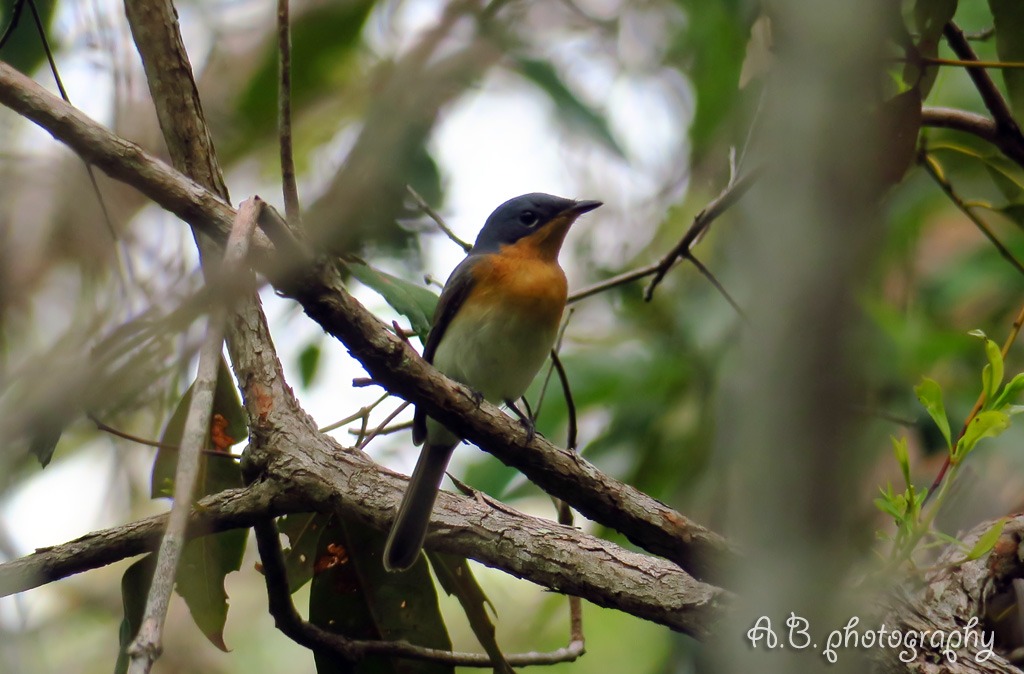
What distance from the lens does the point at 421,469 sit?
12.8ft

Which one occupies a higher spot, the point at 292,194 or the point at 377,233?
the point at 377,233

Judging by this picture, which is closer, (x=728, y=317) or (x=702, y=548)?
(x=702, y=548)

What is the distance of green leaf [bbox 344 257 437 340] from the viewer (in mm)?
3421

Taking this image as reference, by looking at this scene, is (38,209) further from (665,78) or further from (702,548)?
(702,548)

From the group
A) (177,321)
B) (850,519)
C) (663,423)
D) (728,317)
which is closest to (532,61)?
(728,317)

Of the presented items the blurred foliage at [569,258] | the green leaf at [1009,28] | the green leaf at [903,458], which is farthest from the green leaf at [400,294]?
the green leaf at [1009,28]

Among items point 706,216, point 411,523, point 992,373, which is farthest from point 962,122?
point 411,523

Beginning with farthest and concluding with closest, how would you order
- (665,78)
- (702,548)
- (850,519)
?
(665,78) < (702,548) < (850,519)

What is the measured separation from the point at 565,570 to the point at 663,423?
2.17 meters

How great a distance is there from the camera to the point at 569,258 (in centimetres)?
713

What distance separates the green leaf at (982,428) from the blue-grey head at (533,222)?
2.29 meters

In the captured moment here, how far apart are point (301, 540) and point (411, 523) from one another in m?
0.67

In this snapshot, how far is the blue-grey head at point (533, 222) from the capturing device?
16.4 ft

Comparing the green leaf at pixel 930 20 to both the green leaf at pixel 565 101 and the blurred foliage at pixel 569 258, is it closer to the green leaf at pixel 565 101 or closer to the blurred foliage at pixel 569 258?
the blurred foliage at pixel 569 258
